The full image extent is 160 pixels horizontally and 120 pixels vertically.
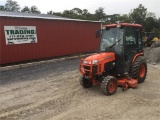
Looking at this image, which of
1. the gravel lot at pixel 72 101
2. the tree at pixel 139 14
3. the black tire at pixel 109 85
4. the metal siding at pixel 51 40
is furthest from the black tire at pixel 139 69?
the tree at pixel 139 14

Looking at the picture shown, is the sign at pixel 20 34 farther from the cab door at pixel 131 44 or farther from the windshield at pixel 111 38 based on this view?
the cab door at pixel 131 44

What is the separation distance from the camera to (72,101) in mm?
7020

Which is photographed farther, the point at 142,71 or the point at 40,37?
the point at 40,37

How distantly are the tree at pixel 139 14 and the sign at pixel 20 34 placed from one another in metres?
27.1

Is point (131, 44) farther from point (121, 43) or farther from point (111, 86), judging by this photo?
point (111, 86)

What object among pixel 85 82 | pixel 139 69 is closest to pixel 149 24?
pixel 139 69

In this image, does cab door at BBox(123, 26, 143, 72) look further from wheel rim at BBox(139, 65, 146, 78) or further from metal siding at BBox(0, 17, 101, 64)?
metal siding at BBox(0, 17, 101, 64)

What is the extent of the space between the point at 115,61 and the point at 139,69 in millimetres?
1002

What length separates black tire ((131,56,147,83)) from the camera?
831cm

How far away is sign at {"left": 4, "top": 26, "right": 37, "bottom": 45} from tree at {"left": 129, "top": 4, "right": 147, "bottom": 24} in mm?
27130

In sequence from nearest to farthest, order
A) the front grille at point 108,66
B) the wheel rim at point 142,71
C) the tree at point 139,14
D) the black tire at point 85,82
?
the front grille at point 108,66 → the black tire at point 85,82 → the wheel rim at point 142,71 → the tree at point 139,14

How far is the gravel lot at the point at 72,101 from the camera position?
19.5 feet

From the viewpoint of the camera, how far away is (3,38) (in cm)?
1369

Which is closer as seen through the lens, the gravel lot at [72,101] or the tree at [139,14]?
the gravel lot at [72,101]
